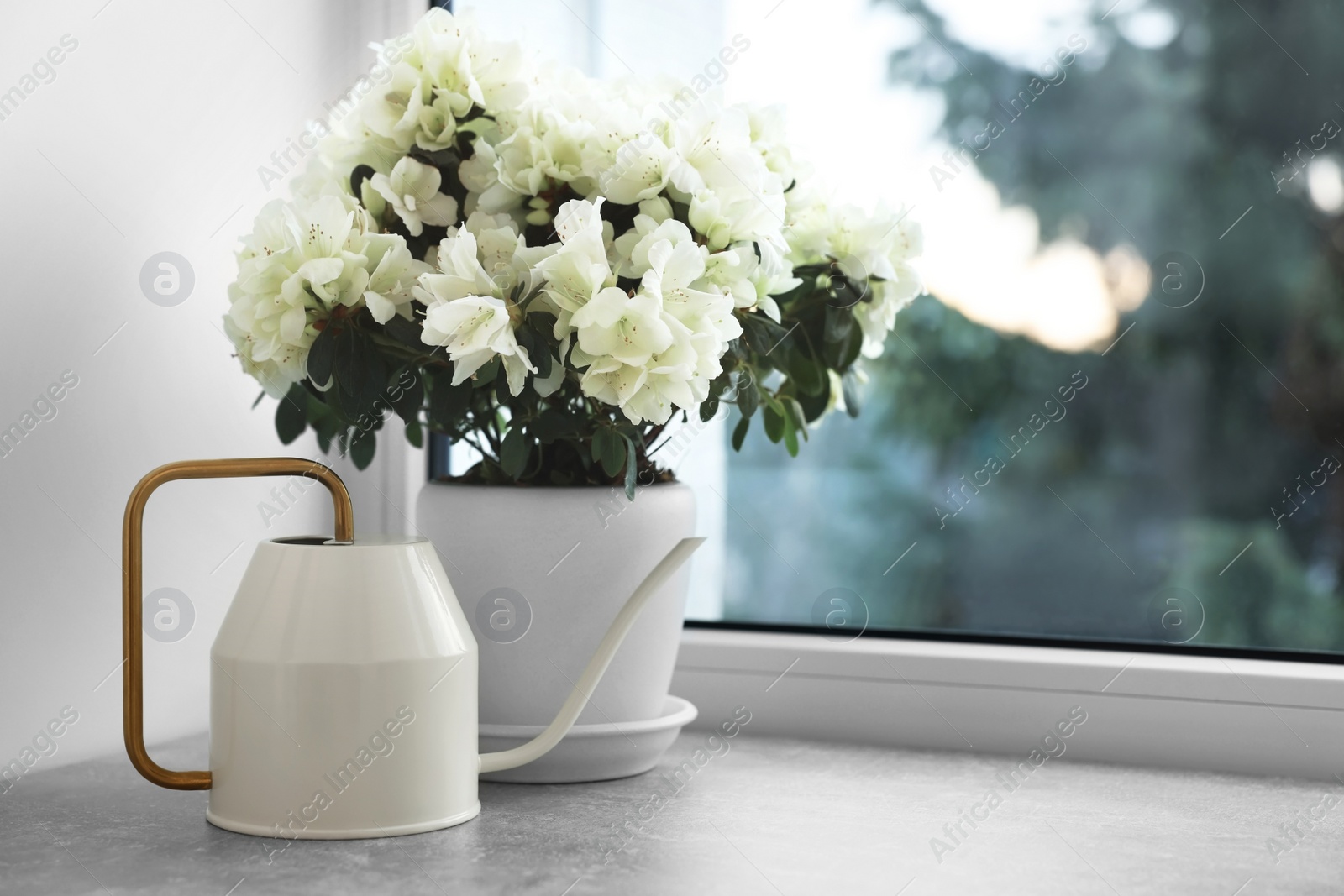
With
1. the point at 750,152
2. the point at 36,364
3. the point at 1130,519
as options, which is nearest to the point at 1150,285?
the point at 1130,519

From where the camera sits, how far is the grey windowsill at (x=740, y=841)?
2.13 ft

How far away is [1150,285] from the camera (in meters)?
1.08

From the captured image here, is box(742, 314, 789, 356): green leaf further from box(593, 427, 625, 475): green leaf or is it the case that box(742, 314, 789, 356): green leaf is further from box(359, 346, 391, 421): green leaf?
box(359, 346, 391, 421): green leaf

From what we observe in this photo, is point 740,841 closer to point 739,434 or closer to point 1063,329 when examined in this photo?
point 739,434

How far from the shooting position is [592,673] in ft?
2.60

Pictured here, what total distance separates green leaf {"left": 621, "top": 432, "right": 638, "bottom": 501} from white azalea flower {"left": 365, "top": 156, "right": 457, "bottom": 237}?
0.68 ft

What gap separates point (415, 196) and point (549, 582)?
0.29 meters

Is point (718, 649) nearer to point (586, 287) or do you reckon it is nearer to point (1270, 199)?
point (586, 287)

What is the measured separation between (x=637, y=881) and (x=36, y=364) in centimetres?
56

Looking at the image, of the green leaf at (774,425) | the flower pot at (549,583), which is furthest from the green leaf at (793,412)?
the flower pot at (549,583)

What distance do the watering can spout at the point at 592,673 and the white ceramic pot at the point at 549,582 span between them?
0.12 feet

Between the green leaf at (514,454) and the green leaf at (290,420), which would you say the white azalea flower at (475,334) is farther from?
the green leaf at (290,420)

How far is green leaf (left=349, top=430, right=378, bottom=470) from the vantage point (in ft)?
2.97

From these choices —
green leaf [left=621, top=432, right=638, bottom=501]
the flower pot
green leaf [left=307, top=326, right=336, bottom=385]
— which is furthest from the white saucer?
green leaf [left=307, top=326, right=336, bottom=385]
